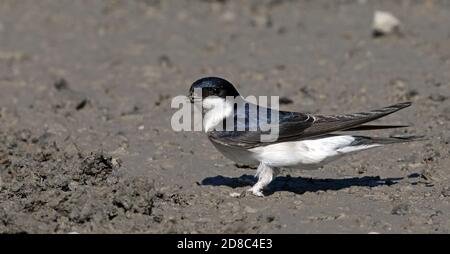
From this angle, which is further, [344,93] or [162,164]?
[344,93]

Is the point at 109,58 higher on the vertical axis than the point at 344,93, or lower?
higher

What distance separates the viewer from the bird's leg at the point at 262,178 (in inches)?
232

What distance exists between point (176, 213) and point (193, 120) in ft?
8.97

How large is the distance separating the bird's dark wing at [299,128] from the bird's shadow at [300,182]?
0.43 m

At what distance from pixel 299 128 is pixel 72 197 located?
1467mm

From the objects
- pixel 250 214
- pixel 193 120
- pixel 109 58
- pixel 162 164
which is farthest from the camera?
pixel 109 58

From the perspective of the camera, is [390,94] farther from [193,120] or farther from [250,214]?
[250,214]

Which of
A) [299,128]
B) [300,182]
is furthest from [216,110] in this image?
[300,182]

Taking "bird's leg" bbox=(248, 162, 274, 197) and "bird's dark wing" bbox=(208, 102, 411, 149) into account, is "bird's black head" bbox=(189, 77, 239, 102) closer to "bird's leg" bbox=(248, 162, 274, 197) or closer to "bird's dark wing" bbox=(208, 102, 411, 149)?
"bird's dark wing" bbox=(208, 102, 411, 149)

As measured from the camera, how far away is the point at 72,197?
5.50 metres

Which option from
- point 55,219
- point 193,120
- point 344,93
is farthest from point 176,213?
point 344,93

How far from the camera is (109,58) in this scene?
36.6 feet

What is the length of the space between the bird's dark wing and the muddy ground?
1.24 ft
